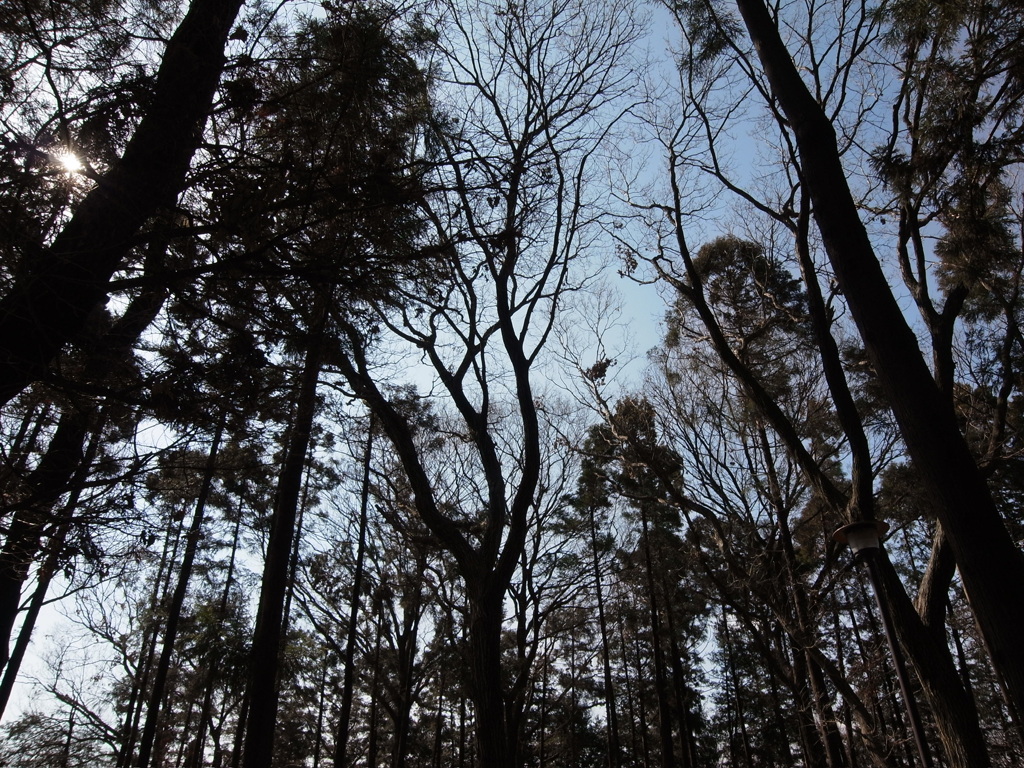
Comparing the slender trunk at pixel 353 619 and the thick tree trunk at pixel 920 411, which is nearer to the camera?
the thick tree trunk at pixel 920 411

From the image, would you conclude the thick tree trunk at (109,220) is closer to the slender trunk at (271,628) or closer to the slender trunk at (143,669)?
the slender trunk at (271,628)

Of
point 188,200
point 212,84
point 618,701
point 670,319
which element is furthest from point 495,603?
point 618,701

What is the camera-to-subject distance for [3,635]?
5711 mm

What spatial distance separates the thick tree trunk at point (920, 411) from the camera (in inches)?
124

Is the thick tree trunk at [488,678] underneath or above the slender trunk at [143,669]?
underneath

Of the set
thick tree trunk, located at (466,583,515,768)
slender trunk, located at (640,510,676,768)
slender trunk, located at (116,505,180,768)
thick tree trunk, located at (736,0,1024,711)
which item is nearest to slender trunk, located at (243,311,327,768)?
thick tree trunk, located at (466,583,515,768)

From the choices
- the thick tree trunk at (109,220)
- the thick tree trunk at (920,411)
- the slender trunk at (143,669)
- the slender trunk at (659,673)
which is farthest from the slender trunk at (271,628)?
the slender trunk at (659,673)

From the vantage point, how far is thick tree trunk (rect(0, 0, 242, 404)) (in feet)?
8.84

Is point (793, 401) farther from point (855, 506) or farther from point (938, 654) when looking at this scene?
point (938, 654)

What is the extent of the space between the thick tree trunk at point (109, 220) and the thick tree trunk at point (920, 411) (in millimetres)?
4084

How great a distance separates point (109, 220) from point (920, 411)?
4428 mm

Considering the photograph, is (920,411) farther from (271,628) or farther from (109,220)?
(271,628)

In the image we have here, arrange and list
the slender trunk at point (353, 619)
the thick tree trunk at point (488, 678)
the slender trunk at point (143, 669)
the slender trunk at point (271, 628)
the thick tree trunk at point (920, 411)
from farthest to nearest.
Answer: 1. the slender trunk at point (143, 669)
2. the slender trunk at point (353, 619)
3. the slender trunk at point (271, 628)
4. the thick tree trunk at point (488, 678)
5. the thick tree trunk at point (920, 411)

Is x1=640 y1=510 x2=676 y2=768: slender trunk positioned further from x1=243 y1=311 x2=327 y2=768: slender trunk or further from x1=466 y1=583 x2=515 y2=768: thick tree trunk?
x1=466 y1=583 x2=515 y2=768: thick tree trunk
